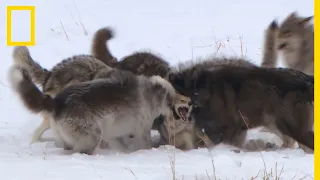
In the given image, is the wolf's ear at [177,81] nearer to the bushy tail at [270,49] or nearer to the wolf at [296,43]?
the bushy tail at [270,49]

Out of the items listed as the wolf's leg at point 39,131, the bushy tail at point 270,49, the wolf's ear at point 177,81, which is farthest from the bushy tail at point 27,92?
the bushy tail at point 270,49

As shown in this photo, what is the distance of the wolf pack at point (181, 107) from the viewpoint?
23.2 ft

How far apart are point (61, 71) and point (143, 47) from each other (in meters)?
4.15

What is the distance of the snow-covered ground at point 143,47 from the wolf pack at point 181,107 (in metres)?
0.26

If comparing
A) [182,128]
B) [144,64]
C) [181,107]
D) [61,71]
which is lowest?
[182,128]

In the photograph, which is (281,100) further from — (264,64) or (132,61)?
(132,61)

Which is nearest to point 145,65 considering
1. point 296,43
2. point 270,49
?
point 270,49

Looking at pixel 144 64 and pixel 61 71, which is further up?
pixel 144 64

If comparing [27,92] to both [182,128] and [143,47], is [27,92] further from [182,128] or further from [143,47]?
[143,47]

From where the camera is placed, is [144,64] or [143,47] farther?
[143,47]

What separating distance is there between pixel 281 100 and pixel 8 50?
21.8 ft

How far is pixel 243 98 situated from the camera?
760 centimetres

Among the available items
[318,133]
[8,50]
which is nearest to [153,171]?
[318,133]

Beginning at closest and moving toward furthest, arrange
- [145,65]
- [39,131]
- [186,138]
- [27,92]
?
1. [27,92]
2. [186,138]
3. [39,131]
4. [145,65]
